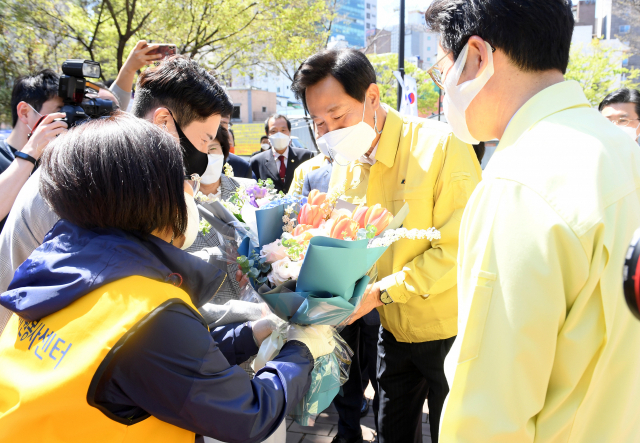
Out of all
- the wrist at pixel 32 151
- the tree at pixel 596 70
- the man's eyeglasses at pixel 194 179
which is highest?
the tree at pixel 596 70

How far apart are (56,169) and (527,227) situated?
3.91ft

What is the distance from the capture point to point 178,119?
2.16m

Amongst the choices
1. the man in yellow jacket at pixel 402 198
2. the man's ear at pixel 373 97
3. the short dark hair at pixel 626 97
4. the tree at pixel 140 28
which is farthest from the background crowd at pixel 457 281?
the tree at pixel 140 28

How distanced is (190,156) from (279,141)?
495 centimetres

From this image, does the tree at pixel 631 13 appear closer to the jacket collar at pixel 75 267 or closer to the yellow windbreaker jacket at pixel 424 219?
the yellow windbreaker jacket at pixel 424 219

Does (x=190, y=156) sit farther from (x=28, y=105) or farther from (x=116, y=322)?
(x=28, y=105)

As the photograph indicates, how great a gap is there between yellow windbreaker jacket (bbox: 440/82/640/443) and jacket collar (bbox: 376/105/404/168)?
1358 mm

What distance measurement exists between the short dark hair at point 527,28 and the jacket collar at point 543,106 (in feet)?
0.35

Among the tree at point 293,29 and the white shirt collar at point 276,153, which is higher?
the tree at point 293,29

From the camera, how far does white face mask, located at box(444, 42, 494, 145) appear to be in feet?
4.12

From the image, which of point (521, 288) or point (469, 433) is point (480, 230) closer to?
point (521, 288)

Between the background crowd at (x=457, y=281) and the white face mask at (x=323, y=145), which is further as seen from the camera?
the white face mask at (x=323, y=145)

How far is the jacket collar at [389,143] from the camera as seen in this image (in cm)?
242

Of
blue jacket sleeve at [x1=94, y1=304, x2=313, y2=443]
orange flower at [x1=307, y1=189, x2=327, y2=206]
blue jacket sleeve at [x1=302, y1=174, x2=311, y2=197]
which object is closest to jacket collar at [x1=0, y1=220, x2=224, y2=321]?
blue jacket sleeve at [x1=94, y1=304, x2=313, y2=443]
